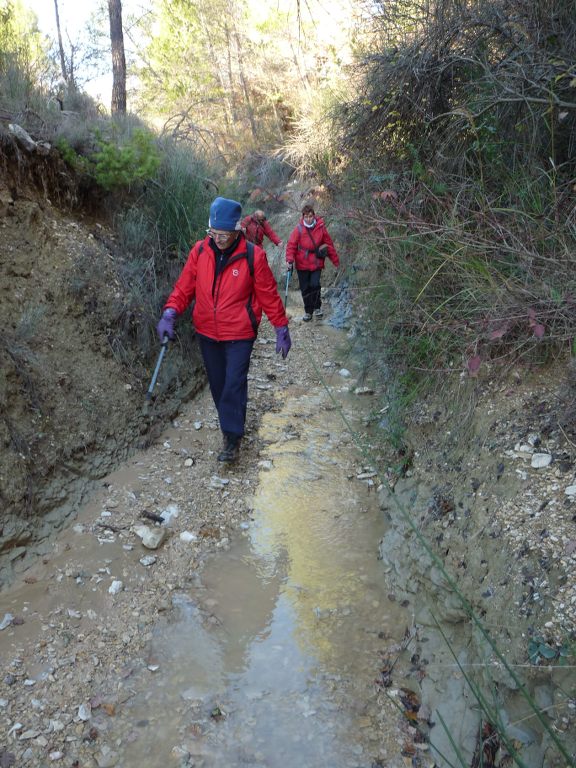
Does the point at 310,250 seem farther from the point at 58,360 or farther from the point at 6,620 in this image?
the point at 6,620

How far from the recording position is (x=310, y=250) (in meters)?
9.68

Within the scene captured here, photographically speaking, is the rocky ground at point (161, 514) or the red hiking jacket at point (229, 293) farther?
the red hiking jacket at point (229, 293)

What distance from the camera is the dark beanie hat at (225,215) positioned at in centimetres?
462

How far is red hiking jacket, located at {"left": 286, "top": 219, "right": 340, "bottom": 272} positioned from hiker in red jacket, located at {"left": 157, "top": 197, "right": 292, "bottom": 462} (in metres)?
4.72

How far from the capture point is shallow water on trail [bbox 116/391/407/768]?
111 inches

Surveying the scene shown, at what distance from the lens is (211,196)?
7.27 m

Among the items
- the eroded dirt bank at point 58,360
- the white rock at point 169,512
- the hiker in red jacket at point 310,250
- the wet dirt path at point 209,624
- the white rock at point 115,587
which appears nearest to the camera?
the wet dirt path at point 209,624

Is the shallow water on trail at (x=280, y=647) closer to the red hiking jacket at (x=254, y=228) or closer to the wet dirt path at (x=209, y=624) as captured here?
the wet dirt path at (x=209, y=624)

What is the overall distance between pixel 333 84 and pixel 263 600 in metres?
12.8

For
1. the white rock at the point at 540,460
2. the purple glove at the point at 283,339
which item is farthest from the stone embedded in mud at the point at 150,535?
the white rock at the point at 540,460

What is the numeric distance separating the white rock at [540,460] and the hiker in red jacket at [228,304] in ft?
7.94

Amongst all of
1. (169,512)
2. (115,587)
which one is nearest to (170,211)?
(169,512)

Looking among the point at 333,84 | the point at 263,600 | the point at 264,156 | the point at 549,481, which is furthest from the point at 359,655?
the point at 264,156

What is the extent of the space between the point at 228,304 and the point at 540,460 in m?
2.74
